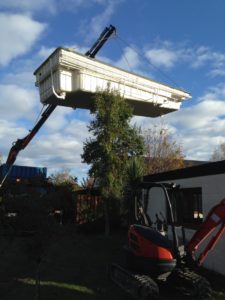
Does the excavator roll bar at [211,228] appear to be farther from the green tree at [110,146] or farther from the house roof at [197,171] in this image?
the green tree at [110,146]

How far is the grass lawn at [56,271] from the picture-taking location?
969cm

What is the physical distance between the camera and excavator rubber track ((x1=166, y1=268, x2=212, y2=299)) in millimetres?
9094

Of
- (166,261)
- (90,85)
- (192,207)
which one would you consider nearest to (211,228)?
(166,261)

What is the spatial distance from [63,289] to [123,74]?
43.9 ft

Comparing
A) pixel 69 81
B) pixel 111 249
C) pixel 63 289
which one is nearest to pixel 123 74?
pixel 69 81

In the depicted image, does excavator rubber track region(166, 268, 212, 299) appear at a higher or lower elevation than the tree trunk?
lower

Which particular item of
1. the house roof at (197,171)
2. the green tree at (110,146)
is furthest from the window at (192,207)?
the green tree at (110,146)

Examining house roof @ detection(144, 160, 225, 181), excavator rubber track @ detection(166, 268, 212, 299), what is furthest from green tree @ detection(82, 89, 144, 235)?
excavator rubber track @ detection(166, 268, 212, 299)

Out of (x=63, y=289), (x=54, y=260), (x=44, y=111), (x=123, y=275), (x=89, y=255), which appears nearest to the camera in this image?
(x=123, y=275)

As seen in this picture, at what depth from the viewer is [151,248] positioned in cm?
967

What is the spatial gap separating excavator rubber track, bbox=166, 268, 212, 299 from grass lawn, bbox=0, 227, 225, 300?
331mm

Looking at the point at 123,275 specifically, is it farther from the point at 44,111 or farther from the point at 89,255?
the point at 44,111

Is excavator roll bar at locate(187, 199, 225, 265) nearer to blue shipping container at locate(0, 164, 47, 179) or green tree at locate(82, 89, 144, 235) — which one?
green tree at locate(82, 89, 144, 235)

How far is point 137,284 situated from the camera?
9.12 m
